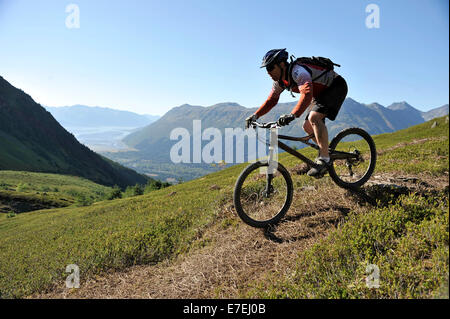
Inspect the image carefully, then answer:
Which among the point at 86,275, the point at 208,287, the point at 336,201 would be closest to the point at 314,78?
the point at 336,201

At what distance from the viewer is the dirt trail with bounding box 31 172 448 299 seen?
5660 mm

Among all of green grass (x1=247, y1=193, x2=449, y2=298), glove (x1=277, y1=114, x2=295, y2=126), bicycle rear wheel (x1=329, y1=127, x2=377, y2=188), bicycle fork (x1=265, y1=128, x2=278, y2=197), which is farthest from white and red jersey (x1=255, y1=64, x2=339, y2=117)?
green grass (x1=247, y1=193, x2=449, y2=298)

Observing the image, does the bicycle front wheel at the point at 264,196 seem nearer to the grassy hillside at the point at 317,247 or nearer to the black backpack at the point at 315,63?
the grassy hillside at the point at 317,247

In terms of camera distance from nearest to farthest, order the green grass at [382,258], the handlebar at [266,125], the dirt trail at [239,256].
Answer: the green grass at [382,258], the dirt trail at [239,256], the handlebar at [266,125]

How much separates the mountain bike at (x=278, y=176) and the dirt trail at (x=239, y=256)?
14.8 inches

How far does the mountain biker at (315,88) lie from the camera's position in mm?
6199

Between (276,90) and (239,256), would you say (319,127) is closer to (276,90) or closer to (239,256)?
(276,90)

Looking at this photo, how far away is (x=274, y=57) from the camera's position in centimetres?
627

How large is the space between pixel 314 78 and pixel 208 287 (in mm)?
5585

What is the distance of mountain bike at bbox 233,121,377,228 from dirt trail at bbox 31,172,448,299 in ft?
1.24

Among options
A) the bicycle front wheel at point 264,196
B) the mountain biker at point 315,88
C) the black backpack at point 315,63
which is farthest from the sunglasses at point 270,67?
the bicycle front wheel at point 264,196
